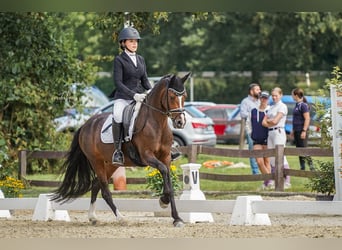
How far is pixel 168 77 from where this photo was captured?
39.1 ft

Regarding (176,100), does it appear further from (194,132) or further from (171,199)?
(194,132)

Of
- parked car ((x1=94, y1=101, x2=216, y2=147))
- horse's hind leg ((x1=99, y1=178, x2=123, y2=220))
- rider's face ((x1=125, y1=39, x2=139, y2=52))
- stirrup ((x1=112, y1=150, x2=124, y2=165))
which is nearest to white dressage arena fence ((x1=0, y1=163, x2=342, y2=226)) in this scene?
horse's hind leg ((x1=99, y1=178, x2=123, y2=220))

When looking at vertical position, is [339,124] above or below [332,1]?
below

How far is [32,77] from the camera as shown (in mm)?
19047

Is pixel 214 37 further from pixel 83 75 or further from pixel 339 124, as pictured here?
pixel 339 124

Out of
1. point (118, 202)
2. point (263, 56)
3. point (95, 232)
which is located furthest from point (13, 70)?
point (263, 56)

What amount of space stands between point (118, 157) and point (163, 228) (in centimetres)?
115

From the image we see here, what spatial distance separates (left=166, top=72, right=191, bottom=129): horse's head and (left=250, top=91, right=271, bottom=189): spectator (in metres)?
5.95

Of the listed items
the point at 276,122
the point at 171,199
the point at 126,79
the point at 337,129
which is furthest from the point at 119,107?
the point at 276,122

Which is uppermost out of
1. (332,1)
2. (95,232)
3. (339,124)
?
(332,1)

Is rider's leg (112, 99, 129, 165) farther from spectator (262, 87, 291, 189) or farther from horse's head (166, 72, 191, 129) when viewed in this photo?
spectator (262, 87, 291, 189)

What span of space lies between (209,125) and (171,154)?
44.3 ft

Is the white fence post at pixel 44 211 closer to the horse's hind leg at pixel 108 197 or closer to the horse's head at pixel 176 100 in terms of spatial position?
the horse's hind leg at pixel 108 197

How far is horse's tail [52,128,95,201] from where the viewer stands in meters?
13.0
